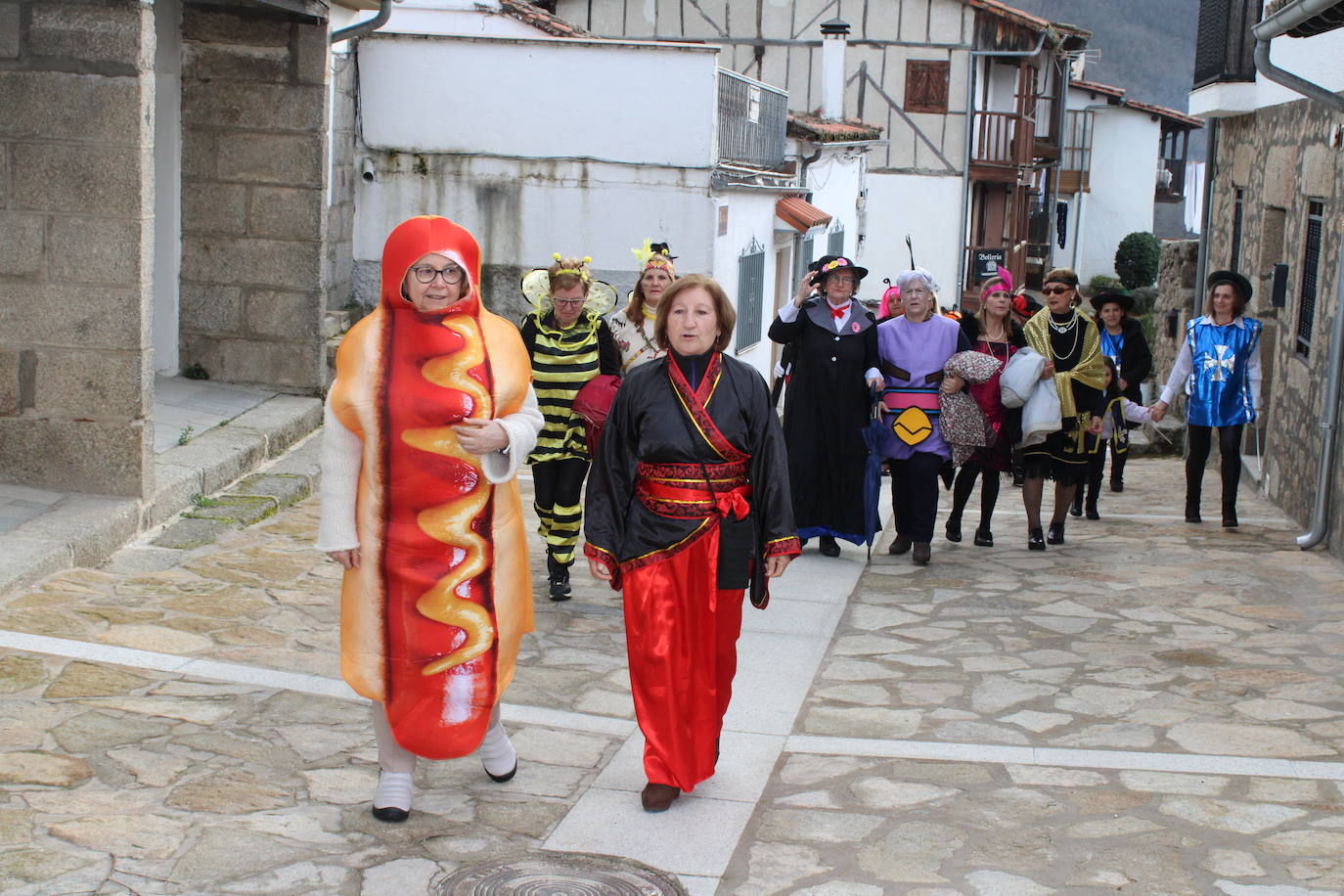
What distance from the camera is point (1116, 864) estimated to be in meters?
4.28

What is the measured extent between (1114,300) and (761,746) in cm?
618

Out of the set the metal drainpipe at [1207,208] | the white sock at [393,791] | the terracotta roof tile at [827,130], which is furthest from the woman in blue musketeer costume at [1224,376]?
the terracotta roof tile at [827,130]

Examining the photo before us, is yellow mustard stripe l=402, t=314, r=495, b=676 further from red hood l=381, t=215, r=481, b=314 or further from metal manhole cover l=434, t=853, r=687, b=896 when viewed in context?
metal manhole cover l=434, t=853, r=687, b=896

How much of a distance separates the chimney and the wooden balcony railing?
7.59 metres

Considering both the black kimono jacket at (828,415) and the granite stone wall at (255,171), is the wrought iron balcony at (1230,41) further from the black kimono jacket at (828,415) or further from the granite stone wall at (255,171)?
the granite stone wall at (255,171)

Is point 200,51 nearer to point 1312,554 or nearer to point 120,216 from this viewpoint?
point 120,216

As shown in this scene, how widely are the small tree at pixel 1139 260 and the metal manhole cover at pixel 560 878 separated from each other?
37.0 metres

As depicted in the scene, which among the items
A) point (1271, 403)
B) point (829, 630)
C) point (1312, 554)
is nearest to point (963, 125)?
point (1271, 403)

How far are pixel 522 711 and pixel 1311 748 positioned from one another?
2.87 metres

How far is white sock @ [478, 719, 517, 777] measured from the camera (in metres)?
4.79

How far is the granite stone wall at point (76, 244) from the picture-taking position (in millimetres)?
7180

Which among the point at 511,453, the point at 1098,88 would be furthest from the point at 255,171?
the point at 1098,88

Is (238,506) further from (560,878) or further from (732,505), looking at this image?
(560,878)

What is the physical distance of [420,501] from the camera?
437cm
